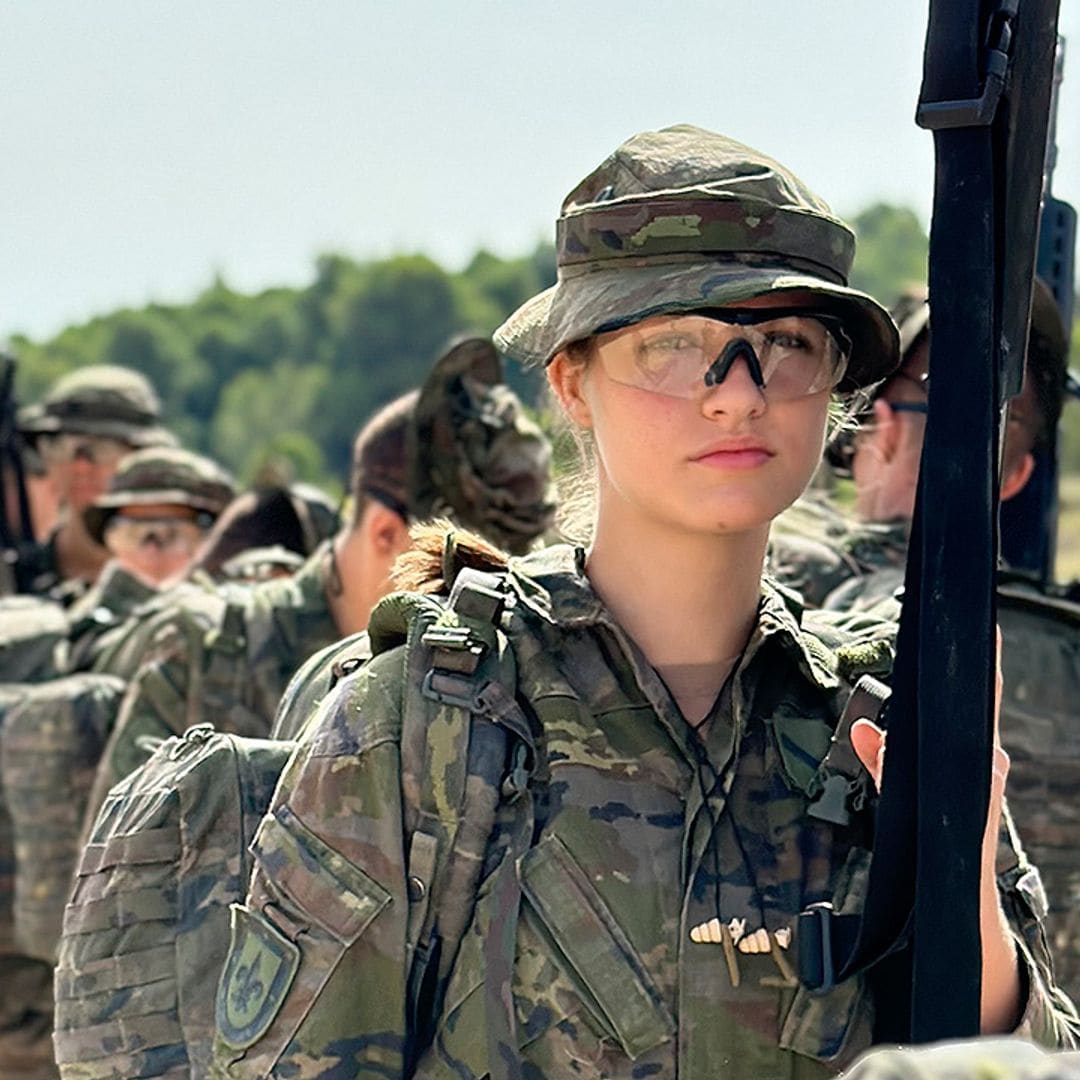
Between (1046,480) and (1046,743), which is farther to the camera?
(1046,480)

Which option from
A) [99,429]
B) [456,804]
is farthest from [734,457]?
[99,429]

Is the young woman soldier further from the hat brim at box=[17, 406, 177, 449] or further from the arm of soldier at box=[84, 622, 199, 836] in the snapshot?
the hat brim at box=[17, 406, 177, 449]

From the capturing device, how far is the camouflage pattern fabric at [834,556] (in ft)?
19.3

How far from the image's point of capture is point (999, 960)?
3.23 metres

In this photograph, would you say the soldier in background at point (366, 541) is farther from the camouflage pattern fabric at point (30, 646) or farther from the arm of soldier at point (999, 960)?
the arm of soldier at point (999, 960)

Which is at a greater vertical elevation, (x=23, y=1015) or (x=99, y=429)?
(x=99, y=429)

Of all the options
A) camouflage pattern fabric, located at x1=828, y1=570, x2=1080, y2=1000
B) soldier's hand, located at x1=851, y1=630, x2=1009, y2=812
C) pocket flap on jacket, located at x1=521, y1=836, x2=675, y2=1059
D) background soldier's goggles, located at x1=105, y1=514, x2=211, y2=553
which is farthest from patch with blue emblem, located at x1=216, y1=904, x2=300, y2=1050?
background soldier's goggles, located at x1=105, y1=514, x2=211, y2=553

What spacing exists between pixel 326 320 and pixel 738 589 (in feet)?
328

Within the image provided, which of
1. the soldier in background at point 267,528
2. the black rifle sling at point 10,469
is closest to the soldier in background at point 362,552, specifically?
the soldier in background at point 267,528

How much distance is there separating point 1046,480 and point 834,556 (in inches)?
22.1

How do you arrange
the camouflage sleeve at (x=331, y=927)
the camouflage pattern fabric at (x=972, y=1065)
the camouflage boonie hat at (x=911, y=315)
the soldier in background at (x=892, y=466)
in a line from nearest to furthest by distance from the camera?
the camouflage pattern fabric at (x=972, y=1065), the camouflage sleeve at (x=331, y=927), the soldier in background at (x=892, y=466), the camouflage boonie hat at (x=911, y=315)

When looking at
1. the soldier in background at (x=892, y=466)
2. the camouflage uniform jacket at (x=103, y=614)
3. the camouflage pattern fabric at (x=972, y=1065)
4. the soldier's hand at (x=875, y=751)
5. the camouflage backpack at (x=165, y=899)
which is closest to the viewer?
the camouflage pattern fabric at (x=972, y=1065)

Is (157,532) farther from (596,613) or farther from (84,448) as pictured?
(596,613)

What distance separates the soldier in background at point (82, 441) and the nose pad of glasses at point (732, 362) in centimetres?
844
